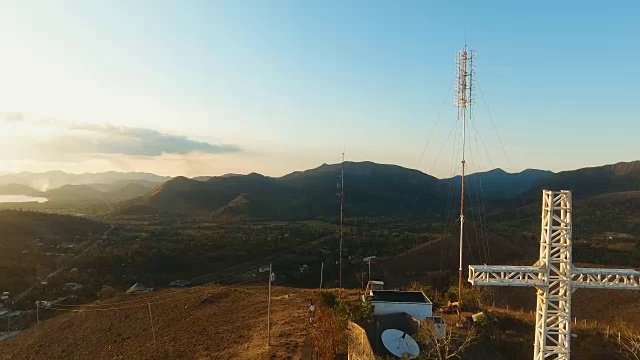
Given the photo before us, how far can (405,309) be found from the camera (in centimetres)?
1938

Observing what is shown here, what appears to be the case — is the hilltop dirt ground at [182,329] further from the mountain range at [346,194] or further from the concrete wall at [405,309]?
the mountain range at [346,194]

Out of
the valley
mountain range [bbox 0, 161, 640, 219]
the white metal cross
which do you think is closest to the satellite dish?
the valley

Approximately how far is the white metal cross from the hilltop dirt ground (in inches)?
371

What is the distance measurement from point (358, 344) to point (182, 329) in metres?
11.9

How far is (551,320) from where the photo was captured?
47.0 ft

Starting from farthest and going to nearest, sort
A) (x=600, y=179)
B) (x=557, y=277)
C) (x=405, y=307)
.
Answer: (x=600, y=179)
(x=405, y=307)
(x=557, y=277)

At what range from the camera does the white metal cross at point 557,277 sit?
44.8ft

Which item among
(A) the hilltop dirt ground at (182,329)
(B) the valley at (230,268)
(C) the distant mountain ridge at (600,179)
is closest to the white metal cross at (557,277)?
(B) the valley at (230,268)

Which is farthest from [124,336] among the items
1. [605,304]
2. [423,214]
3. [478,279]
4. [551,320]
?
[423,214]

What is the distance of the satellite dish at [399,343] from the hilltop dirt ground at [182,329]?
3802 mm

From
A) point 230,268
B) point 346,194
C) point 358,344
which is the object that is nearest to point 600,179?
point 346,194

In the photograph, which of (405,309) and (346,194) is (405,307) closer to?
(405,309)

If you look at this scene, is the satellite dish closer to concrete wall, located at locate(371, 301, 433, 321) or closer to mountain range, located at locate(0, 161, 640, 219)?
concrete wall, located at locate(371, 301, 433, 321)

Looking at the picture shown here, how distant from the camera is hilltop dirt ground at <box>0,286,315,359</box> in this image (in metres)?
20.3
